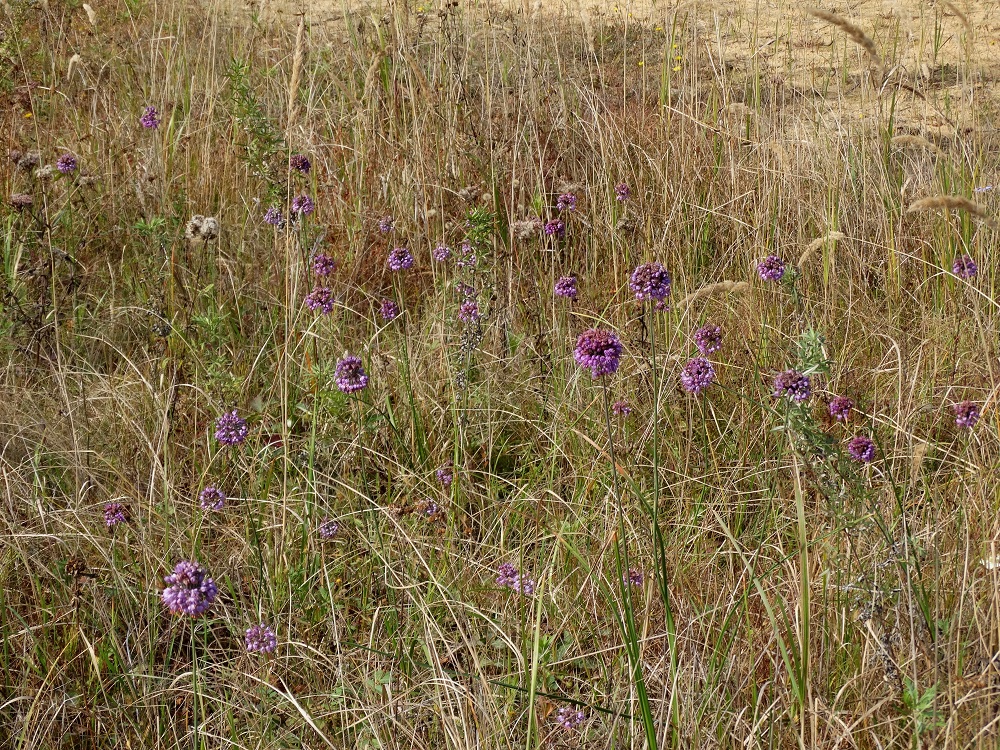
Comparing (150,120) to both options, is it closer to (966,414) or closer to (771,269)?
(771,269)

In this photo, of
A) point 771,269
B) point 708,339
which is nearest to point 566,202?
point 771,269

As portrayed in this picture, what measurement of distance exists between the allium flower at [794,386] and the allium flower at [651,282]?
0.29m

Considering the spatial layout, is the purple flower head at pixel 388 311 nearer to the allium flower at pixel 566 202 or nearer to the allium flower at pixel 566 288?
the allium flower at pixel 566 288

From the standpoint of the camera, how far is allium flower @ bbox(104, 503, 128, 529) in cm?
211

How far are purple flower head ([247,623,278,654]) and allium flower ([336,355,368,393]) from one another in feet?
1.90

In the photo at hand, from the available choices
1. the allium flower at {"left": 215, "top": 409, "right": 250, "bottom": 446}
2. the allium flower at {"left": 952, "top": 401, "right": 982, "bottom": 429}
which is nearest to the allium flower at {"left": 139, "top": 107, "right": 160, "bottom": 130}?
the allium flower at {"left": 215, "top": 409, "right": 250, "bottom": 446}

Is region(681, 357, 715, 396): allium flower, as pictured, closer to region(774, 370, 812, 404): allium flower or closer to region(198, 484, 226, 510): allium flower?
region(774, 370, 812, 404): allium flower

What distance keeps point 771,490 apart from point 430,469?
0.88 meters

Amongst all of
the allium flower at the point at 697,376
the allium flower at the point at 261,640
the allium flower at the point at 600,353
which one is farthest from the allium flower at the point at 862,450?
the allium flower at the point at 261,640

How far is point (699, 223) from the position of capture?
3512mm

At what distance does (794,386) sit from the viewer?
1.90 metres

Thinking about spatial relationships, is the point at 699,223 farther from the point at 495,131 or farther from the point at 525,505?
the point at 525,505

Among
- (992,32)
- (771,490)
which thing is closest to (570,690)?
(771,490)

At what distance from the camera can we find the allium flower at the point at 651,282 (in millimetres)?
1981
